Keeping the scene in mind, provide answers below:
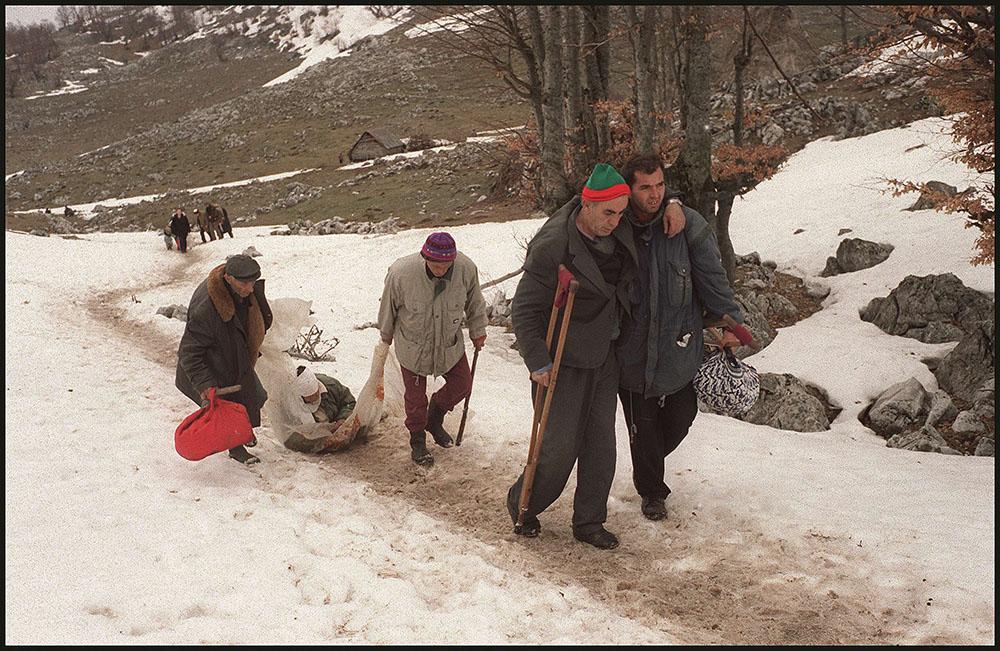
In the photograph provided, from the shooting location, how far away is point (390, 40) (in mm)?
82375

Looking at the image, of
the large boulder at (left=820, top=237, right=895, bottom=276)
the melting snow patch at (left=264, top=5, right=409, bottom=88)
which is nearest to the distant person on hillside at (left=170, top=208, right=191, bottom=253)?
the large boulder at (left=820, top=237, right=895, bottom=276)

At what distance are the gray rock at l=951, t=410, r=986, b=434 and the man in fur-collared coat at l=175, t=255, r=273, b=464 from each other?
24.4 feet

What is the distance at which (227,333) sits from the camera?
5.36m

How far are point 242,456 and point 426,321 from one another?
2.08 m

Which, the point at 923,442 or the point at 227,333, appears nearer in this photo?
the point at 227,333

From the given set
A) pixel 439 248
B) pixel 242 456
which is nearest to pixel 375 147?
pixel 242 456

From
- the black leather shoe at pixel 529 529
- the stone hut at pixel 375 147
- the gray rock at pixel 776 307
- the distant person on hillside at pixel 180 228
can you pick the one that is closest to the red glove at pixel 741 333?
the black leather shoe at pixel 529 529

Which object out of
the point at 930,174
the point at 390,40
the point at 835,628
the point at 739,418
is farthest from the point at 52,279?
the point at 390,40

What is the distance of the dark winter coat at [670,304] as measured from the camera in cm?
421

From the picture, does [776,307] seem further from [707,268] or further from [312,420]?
[312,420]

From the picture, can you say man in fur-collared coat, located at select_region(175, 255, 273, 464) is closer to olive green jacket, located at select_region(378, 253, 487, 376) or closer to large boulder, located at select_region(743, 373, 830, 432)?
olive green jacket, located at select_region(378, 253, 487, 376)

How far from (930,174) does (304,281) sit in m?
16.8

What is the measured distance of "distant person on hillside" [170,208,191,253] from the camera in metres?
20.6

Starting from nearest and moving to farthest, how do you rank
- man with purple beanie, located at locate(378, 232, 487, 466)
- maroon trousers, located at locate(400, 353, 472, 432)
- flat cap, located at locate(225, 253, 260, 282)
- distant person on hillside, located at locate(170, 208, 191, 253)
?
1. flat cap, located at locate(225, 253, 260, 282)
2. man with purple beanie, located at locate(378, 232, 487, 466)
3. maroon trousers, located at locate(400, 353, 472, 432)
4. distant person on hillside, located at locate(170, 208, 191, 253)
